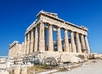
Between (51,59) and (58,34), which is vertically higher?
(58,34)

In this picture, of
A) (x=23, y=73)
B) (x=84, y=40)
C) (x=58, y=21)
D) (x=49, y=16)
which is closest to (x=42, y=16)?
(x=49, y=16)

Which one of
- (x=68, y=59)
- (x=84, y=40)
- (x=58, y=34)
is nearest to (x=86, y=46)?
(x=84, y=40)

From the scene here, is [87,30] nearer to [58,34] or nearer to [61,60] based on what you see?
[58,34]

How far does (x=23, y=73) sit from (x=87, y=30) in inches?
1447

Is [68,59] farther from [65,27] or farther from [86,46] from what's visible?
→ [86,46]

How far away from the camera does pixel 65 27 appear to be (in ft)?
101

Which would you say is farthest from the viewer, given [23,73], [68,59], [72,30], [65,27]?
[72,30]

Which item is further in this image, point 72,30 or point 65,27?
point 72,30

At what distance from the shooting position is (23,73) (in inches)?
336

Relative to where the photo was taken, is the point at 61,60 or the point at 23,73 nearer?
the point at 23,73

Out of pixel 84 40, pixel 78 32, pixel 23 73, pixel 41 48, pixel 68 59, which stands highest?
pixel 78 32

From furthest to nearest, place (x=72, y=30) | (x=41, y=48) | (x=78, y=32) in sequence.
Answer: (x=78, y=32) → (x=72, y=30) → (x=41, y=48)

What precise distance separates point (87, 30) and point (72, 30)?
1063 centimetres

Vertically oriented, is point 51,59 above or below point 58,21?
below
